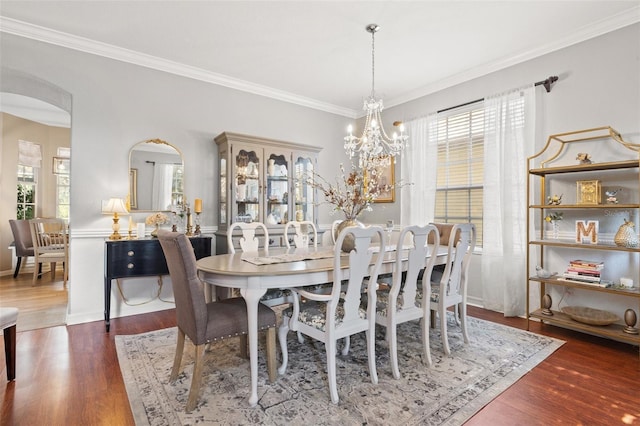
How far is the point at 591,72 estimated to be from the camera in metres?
3.02

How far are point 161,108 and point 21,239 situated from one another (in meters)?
3.68

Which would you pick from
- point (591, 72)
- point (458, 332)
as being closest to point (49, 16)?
point (458, 332)

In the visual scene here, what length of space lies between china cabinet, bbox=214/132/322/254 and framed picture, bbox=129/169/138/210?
0.90 m

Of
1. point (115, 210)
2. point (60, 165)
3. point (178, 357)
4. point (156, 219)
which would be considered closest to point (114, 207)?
point (115, 210)

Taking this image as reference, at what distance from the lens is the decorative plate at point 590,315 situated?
2734 millimetres

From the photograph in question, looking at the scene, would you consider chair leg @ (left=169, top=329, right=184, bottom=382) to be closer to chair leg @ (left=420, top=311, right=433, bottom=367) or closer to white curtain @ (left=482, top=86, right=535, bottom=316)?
chair leg @ (left=420, top=311, right=433, bottom=367)

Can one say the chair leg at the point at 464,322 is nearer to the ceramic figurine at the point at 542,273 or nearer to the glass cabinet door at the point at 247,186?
the ceramic figurine at the point at 542,273

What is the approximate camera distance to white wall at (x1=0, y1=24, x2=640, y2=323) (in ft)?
9.60

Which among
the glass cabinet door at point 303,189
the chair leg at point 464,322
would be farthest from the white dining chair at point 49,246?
the chair leg at point 464,322

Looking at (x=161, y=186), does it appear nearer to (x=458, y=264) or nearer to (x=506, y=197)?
(x=458, y=264)

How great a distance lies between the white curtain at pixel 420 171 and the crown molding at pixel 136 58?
1.56 metres

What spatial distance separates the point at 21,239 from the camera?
521cm

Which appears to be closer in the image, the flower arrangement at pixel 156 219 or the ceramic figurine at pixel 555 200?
the ceramic figurine at pixel 555 200

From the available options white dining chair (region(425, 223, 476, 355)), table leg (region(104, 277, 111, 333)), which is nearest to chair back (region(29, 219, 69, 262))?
table leg (region(104, 277, 111, 333))
